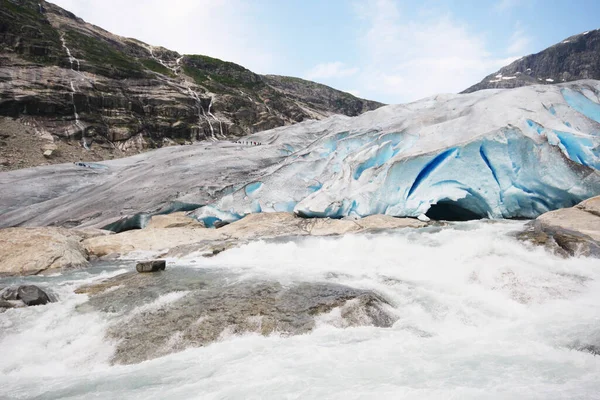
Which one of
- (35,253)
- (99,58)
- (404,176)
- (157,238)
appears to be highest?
(99,58)

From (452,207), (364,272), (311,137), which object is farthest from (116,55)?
(364,272)

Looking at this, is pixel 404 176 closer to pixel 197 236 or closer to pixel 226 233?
pixel 226 233

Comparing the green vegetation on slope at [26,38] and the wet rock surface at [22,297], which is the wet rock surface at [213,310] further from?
the green vegetation on slope at [26,38]

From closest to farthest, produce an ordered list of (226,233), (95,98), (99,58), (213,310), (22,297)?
(213,310)
(22,297)
(226,233)
(95,98)
(99,58)

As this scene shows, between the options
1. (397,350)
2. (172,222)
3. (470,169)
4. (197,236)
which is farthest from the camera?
(172,222)

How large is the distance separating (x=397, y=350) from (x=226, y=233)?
8.61 metres

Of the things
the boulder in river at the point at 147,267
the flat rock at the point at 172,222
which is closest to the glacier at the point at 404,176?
the flat rock at the point at 172,222

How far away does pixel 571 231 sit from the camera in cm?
708

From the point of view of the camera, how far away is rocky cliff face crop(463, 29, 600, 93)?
254 feet

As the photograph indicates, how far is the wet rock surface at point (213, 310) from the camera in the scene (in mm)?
4156

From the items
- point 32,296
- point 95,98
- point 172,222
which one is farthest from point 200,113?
point 32,296

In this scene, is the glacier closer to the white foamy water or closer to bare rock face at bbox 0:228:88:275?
bare rock face at bbox 0:228:88:275

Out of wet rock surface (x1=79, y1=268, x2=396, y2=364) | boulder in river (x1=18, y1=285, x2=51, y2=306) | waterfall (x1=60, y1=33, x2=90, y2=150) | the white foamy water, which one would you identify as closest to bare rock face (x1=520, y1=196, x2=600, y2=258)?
the white foamy water

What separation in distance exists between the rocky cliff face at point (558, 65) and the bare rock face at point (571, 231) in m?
82.4
